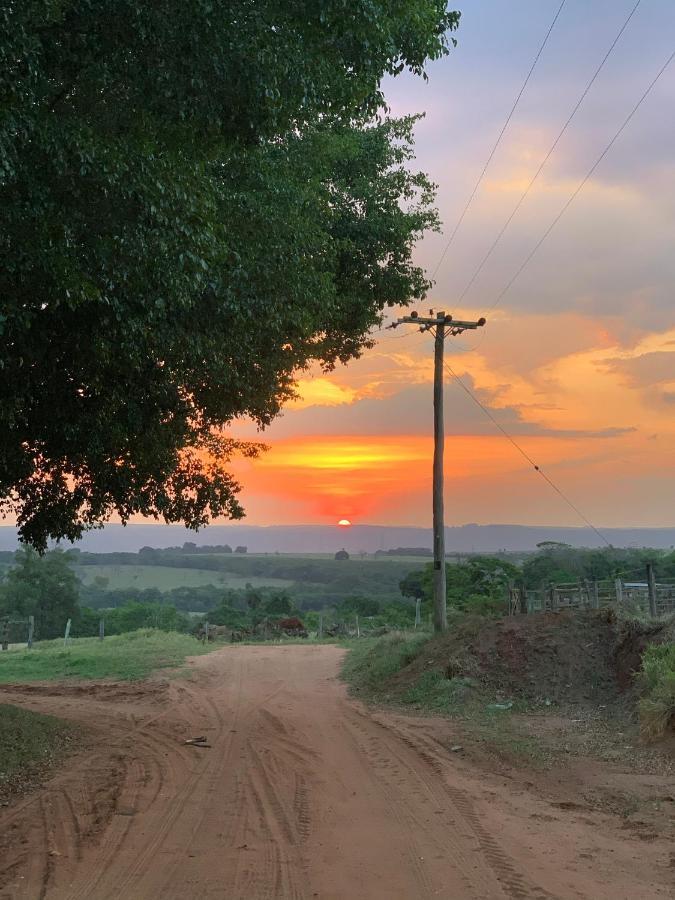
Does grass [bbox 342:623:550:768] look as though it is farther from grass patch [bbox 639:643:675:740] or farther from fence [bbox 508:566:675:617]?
fence [bbox 508:566:675:617]

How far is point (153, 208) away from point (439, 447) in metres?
15.5

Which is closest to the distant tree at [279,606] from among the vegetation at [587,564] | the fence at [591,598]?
the vegetation at [587,564]

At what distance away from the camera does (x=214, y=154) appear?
884cm

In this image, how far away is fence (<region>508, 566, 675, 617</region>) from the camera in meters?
22.6

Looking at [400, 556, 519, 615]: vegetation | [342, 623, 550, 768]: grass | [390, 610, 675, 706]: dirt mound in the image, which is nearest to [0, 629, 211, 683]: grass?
[342, 623, 550, 768]: grass

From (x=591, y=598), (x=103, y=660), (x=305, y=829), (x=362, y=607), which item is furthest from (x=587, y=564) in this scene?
(x=305, y=829)

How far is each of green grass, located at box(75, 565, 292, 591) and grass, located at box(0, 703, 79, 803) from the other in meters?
120

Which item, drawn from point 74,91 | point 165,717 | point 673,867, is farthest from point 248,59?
point 165,717

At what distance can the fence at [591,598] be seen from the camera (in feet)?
74.1

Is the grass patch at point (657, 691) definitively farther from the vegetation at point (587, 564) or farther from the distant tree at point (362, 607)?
the distant tree at point (362, 607)

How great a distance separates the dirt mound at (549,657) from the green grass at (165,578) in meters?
115

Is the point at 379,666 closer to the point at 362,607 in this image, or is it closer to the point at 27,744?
the point at 27,744

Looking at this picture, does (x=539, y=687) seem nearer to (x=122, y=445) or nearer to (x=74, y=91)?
(x=122, y=445)

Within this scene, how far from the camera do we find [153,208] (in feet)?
24.6
